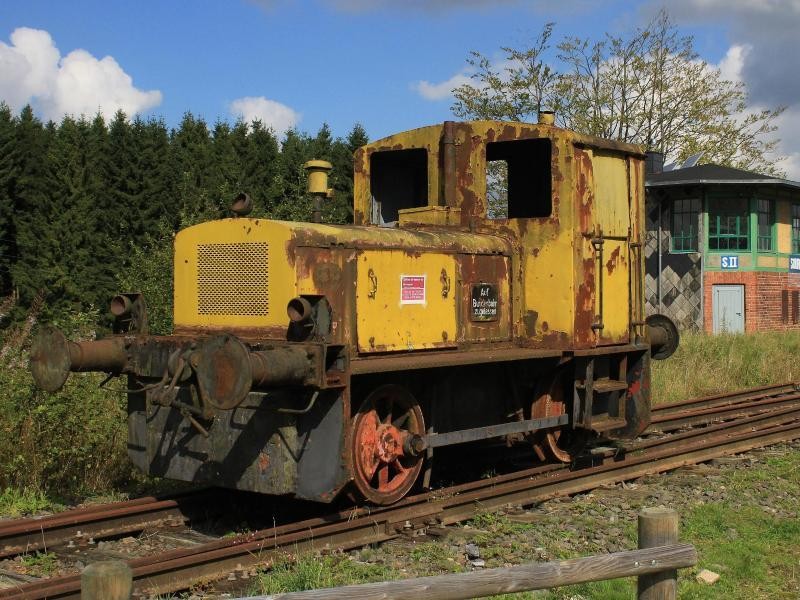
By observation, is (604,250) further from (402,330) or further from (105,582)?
(105,582)

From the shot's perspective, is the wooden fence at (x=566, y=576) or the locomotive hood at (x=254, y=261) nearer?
the wooden fence at (x=566, y=576)

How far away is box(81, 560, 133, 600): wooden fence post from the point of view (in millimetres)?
2734

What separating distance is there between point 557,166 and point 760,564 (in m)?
3.79

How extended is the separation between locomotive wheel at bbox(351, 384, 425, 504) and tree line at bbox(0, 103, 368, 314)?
22.8 metres

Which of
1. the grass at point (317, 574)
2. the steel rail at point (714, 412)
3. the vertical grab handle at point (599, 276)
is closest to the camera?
the grass at point (317, 574)

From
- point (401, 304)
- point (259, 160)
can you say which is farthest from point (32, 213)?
point (401, 304)

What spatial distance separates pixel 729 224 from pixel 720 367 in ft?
44.0

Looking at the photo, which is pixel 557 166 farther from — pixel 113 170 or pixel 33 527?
pixel 113 170

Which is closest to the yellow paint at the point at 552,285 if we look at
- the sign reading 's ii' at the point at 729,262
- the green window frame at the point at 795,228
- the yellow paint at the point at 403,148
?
the yellow paint at the point at 403,148

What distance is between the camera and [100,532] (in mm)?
6285

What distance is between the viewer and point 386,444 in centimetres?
675

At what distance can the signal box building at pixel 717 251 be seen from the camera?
1133 inches

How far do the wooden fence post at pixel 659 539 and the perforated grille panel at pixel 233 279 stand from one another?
140 inches

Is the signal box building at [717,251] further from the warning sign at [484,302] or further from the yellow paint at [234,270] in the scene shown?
the yellow paint at [234,270]
